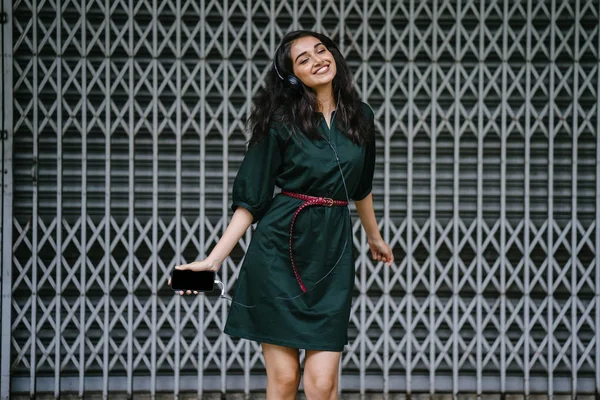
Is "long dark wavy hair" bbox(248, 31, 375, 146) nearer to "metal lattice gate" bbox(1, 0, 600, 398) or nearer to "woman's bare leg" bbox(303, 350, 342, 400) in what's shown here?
"woman's bare leg" bbox(303, 350, 342, 400)

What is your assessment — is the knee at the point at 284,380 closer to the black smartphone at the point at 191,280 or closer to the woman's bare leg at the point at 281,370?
the woman's bare leg at the point at 281,370

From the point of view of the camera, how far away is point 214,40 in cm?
555

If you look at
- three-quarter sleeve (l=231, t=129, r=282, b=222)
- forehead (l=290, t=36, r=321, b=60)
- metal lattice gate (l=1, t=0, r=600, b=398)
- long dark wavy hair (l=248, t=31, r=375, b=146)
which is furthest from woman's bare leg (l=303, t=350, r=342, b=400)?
metal lattice gate (l=1, t=0, r=600, b=398)

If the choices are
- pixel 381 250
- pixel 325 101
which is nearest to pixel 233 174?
pixel 381 250

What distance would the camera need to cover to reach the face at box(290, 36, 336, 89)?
3555mm

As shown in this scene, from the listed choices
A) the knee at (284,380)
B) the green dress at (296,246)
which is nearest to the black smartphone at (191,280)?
the green dress at (296,246)

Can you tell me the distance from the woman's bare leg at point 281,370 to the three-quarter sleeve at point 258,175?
23.9 inches

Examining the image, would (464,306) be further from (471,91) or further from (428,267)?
(471,91)

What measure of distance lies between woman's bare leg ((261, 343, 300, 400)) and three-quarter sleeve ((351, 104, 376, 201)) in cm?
77

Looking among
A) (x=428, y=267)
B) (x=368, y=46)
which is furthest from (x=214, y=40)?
(x=428, y=267)

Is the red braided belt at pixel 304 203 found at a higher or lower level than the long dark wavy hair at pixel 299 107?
lower

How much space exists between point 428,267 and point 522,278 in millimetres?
667

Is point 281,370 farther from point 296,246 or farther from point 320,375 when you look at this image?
point 296,246

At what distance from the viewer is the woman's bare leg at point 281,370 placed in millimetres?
3605
